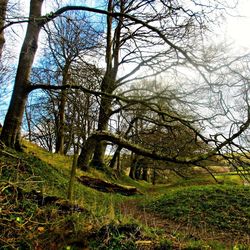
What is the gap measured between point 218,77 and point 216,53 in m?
3.03

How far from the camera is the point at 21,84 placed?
849cm

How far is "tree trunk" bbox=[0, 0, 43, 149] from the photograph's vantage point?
27.6ft

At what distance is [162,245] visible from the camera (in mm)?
4109

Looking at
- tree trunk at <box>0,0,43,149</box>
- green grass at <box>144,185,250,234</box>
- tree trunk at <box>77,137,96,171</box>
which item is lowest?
green grass at <box>144,185,250,234</box>

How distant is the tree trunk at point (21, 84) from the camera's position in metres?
8.42

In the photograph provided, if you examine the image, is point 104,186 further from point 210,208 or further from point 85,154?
point 210,208

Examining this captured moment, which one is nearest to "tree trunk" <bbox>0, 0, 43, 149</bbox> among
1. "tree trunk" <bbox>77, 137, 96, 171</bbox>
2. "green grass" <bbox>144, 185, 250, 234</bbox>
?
"green grass" <bbox>144, 185, 250, 234</bbox>

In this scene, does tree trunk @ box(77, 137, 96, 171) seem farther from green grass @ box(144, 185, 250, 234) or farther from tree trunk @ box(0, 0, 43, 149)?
tree trunk @ box(0, 0, 43, 149)

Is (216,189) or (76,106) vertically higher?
(76,106)

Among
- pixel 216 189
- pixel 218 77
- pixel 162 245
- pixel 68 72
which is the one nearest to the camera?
pixel 162 245

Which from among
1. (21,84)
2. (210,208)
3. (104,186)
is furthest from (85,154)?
(210,208)

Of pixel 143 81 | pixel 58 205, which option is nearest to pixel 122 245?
pixel 58 205

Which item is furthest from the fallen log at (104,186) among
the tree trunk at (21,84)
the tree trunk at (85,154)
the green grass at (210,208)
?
the tree trunk at (21,84)

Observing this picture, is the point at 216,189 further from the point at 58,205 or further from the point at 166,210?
the point at 58,205
